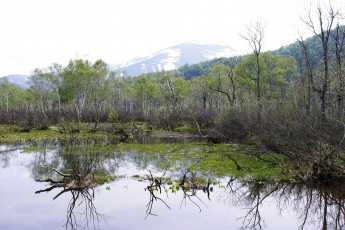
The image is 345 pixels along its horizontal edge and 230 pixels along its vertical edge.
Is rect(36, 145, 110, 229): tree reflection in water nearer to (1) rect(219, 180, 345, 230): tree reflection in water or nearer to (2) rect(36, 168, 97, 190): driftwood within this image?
(2) rect(36, 168, 97, 190): driftwood

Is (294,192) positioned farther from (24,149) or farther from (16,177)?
(24,149)

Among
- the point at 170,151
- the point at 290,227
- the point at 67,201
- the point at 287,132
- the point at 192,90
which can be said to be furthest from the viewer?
the point at 192,90

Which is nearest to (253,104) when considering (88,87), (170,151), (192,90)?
(170,151)

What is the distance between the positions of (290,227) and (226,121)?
1620 centimetres

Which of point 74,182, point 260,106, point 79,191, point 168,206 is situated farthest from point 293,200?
point 260,106

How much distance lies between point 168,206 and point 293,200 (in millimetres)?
4384

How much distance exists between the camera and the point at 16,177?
12.5 meters

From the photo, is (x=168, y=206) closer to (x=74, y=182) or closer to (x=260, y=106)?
(x=74, y=182)

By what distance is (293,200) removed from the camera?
941cm

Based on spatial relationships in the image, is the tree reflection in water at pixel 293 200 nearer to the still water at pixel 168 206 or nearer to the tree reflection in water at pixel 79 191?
the still water at pixel 168 206

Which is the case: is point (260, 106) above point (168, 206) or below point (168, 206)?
above

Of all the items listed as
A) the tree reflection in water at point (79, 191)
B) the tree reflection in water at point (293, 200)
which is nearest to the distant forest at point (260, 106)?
the tree reflection in water at point (293, 200)

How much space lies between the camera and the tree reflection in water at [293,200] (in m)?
7.87

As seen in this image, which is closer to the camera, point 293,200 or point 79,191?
point 293,200
